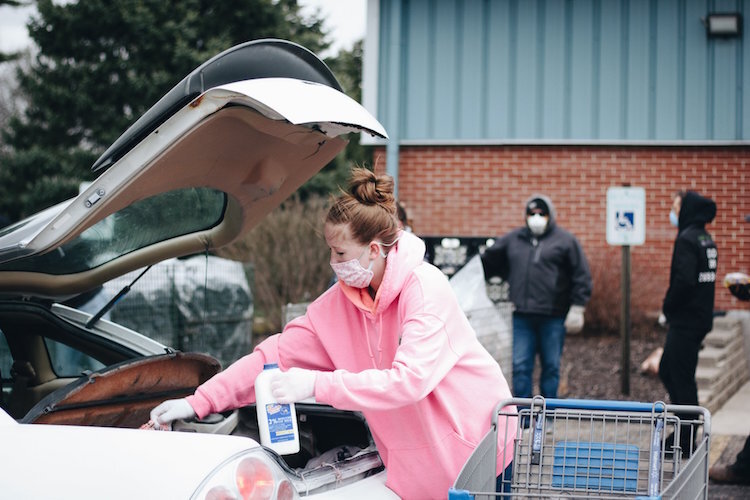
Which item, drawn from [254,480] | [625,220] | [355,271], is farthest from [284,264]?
[254,480]

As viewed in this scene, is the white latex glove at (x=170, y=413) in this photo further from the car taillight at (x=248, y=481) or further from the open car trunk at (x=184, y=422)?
the car taillight at (x=248, y=481)

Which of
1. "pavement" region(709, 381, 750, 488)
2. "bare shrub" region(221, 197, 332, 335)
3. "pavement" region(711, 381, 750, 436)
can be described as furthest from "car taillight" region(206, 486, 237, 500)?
"bare shrub" region(221, 197, 332, 335)

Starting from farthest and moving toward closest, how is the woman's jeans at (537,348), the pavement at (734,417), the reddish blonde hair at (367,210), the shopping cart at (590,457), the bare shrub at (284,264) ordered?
the bare shrub at (284,264)
the pavement at (734,417)
the woman's jeans at (537,348)
the reddish blonde hair at (367,210)
the shopping cart at (590,457)

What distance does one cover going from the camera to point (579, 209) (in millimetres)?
12516

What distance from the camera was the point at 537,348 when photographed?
7887 millimetres

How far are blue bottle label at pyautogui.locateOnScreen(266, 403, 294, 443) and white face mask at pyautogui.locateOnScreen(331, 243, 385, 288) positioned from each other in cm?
47

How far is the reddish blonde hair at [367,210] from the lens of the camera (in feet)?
9.59

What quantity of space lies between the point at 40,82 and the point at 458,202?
1226 centimetres

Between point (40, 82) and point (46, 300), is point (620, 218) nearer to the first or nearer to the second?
point (46, 300)

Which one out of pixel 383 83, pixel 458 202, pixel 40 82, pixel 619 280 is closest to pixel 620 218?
pixel 619 280

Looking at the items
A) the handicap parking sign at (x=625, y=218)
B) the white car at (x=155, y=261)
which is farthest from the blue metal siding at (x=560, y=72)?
the white car at (x=155, y=261)

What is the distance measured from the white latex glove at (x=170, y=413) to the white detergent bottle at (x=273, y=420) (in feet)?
1.20

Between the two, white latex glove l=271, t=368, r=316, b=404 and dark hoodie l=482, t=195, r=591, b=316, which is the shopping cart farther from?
dark hoodie l=482, t=195, r=591, b=316

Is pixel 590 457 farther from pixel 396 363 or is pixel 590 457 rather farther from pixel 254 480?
pixel 254 480
